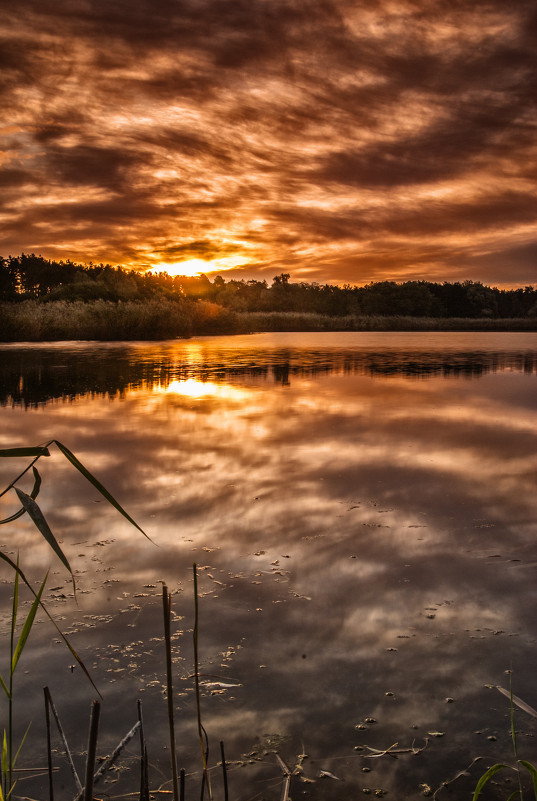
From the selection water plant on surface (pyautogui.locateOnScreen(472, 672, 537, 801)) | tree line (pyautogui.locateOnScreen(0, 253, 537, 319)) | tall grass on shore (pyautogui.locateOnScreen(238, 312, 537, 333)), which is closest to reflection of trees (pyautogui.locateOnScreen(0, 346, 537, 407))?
water plant on surface (pyautogui.locateOnScreen(472, 672, 537, 801))

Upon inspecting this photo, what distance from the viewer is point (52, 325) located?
3084 centimetres

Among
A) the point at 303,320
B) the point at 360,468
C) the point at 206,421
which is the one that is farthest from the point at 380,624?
the point at 303,320

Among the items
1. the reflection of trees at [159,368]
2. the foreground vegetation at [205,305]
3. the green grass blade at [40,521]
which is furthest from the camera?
the foreground vegetation at [205,305]

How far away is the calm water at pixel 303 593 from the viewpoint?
2217 mm

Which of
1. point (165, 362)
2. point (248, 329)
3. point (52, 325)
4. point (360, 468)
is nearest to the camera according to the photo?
point (360, 468)

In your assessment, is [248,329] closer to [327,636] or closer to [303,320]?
[303,320]

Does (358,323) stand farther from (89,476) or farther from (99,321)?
(89,476)

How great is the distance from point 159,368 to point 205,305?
900 inches

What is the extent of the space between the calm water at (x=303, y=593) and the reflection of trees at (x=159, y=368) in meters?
4.64

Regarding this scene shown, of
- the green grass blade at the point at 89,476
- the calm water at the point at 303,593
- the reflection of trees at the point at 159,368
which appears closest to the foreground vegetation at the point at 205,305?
the reflection of trees at the point at 159,368

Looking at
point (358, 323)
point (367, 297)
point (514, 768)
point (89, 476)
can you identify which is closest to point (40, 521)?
point (89, 476)

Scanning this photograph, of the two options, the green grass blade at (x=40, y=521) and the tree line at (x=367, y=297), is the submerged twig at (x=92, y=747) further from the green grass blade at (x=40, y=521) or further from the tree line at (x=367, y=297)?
the tree line at (x=367, y=297)

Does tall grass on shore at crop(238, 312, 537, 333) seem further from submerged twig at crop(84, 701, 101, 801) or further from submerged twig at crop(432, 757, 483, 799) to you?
submerged twig at crop(84, 701, 101, 801)

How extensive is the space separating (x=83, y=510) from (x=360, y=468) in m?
2.74
